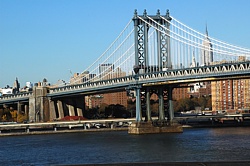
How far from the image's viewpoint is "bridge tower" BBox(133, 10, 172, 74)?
59844 mm

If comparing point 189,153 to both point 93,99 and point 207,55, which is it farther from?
point 93,99

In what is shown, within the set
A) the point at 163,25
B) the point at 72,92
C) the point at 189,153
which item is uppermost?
the point at 163,25

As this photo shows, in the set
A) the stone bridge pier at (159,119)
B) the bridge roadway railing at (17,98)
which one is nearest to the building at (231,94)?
the bridge roadway railing at (17,98)

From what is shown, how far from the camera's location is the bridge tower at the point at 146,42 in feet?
196

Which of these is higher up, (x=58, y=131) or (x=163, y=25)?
(x=163, y=25)

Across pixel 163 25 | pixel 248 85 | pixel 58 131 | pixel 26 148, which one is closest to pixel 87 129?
pixel 58 131

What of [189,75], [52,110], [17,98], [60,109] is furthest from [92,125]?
[189,75]

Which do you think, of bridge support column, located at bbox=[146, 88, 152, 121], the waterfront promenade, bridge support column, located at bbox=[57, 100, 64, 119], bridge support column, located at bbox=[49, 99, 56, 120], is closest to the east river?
bridge support column, located at bbox=[146, 88, 152, 121]

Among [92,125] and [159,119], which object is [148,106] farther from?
[92,125]

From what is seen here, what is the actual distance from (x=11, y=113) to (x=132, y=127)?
4238 centimetres

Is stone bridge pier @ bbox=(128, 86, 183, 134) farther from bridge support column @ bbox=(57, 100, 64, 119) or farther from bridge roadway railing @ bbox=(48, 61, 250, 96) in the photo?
bridge support column @ bbox=(57, 100, 64, 119)

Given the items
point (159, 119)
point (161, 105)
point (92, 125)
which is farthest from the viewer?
point (92, 125)

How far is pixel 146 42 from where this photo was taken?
6066 cm

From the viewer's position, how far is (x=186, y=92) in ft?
539
